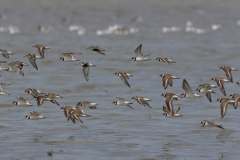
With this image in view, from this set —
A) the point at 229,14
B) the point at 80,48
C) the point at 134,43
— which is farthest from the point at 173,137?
the point at 229,14

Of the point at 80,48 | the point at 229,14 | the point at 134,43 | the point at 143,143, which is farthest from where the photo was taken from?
the point at 229,14

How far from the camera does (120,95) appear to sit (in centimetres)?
2675

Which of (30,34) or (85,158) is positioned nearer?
(85,158)

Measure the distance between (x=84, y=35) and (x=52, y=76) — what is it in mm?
25277

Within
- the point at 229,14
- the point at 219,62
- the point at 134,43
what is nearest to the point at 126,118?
the point at 219,62

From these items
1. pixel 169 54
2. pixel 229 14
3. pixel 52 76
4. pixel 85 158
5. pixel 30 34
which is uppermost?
pixel 229 14

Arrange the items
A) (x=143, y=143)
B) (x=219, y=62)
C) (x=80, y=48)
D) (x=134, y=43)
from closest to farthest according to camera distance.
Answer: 1. (x=143, y=143)
2. (x=219, y=62)
3. (x=80, y=48)
4. (x=134, y=43)

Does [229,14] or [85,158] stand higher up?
[229,14]

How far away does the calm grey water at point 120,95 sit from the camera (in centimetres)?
1686

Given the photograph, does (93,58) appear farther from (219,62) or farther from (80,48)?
(219,62)

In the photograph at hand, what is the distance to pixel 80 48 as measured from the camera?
4591cm

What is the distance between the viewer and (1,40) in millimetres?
51469

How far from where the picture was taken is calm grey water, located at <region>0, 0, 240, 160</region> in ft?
55.3

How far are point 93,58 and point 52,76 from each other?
8229 millimetres
